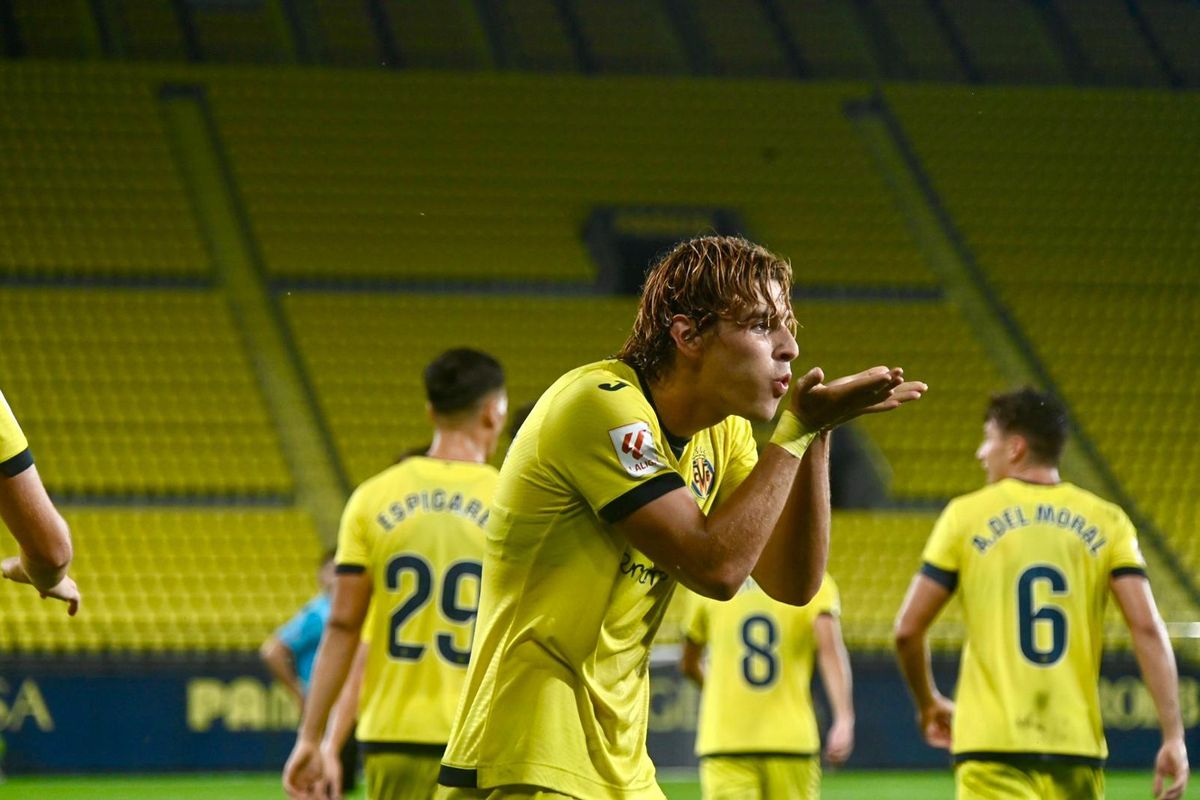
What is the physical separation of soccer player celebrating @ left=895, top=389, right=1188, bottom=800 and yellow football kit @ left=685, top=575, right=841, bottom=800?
1574mm

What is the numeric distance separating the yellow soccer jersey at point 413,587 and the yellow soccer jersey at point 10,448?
2.05 meters

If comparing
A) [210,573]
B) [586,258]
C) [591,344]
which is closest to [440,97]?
[586,258]

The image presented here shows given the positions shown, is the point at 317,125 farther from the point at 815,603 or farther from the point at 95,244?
the point at 815,603

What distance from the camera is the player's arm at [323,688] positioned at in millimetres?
4992

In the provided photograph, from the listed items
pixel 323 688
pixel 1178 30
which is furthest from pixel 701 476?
pixel 1178 30

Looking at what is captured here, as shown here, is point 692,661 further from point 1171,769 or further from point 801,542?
point 801,542

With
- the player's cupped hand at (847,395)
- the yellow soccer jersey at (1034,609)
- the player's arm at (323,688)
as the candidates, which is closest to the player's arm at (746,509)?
the player's cupped hand at (847,395)

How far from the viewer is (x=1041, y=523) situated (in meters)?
5.56

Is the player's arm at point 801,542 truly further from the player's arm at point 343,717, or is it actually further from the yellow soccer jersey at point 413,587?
the player's arm at point 343,717

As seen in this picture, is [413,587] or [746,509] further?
[413,587]

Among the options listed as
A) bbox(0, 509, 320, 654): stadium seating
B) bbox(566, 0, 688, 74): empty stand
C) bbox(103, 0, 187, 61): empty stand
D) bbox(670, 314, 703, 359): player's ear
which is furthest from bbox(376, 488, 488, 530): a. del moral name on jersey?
bbox(566, 0, 688, 74): empty stand

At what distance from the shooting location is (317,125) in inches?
915

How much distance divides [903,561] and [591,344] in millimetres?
4681

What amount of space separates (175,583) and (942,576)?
12020 mm
